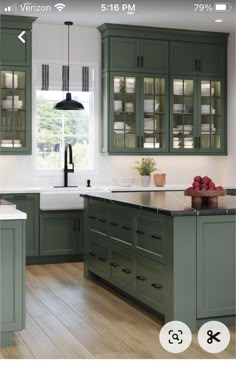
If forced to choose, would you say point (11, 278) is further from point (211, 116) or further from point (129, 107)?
point (211, 116)

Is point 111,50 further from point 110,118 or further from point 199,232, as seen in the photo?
point 199,232

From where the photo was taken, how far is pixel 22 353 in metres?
3.85

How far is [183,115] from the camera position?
794 centimetres

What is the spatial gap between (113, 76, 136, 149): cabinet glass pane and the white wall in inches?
10.3

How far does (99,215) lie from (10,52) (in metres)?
2.41

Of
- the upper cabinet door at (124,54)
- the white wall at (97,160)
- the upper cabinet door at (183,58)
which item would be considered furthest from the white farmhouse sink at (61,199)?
the upper cabinet door at (183,58)

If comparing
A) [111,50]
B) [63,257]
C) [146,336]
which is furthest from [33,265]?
[146,336]

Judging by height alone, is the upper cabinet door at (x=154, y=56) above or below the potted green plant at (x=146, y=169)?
above

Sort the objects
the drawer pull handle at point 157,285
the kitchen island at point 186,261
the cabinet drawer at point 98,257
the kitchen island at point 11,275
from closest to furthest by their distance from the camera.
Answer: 1. the kitchen island at point 11,275
2. the kitchen island at point 186,261
3. the drawer pull handle at point 157,285
4. the cabinet drawer at point 98,257

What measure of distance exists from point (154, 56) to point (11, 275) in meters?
4.46

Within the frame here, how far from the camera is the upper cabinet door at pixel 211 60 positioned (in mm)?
7973

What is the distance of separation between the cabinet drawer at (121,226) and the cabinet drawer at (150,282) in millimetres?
277

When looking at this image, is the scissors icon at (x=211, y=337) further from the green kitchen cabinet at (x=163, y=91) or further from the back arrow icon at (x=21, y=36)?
the back arrow icon at (x=21, y=36)

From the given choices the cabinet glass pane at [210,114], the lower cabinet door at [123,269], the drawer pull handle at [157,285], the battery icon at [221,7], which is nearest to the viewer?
the battery icon at [221,7]
